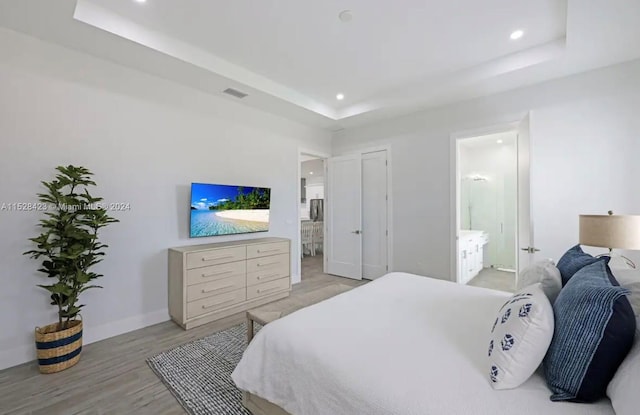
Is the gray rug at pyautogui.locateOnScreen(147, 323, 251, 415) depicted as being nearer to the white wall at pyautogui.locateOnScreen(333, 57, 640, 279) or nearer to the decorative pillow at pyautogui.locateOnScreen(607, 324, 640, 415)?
the decorative pillow at pyautogui.locateOnScreen(607, 324, 640, 415)

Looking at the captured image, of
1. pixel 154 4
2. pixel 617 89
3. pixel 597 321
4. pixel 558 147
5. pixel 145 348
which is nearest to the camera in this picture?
pixel 597 321

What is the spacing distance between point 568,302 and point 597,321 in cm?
16

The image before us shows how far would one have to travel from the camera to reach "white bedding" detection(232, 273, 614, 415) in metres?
0.97

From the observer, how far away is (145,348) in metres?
2.62

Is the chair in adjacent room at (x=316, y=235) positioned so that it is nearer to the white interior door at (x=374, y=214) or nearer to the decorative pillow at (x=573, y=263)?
the white interior door at (x=374, y=214)

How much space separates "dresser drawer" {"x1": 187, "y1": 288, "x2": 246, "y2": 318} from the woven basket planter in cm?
92

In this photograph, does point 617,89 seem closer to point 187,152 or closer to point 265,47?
point 265,47

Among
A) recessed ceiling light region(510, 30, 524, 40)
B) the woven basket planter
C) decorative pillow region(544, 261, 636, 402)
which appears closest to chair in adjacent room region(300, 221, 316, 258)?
the woven basket planter

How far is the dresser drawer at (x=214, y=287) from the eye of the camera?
9.92 feet

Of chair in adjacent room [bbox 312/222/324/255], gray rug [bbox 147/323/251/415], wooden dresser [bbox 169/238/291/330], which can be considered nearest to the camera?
gray rug [bbox 147/323/251/415]

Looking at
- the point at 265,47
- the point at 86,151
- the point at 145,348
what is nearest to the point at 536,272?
the point at 265,47

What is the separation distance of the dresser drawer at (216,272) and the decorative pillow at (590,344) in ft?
9.86

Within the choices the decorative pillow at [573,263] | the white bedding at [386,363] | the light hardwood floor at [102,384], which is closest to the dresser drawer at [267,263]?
the light hardwood floor at [102,384]

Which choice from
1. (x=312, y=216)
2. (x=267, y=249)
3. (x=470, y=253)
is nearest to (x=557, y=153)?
(x=470, y=253)
